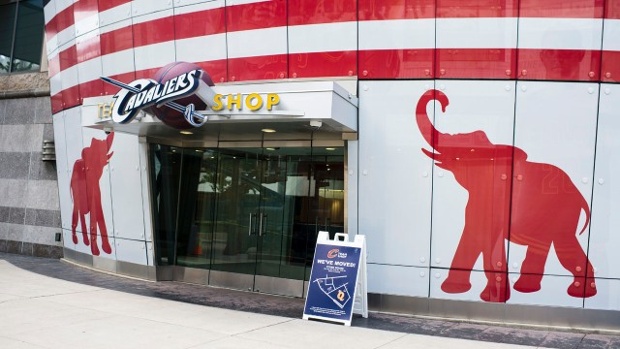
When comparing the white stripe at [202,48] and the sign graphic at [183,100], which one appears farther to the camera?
the white stripe at [202,48]

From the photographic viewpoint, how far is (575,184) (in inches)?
355

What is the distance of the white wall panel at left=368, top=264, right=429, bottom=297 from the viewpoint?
961 cm

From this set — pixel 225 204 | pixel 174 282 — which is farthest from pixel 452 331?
pixel 174 282

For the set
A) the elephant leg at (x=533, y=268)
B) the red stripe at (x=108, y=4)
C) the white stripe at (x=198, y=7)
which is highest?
the red stripe at (x=108, y=4)

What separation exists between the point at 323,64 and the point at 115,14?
5.37 meters

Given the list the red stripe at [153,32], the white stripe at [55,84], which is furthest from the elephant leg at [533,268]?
the white stripe at [55,84]

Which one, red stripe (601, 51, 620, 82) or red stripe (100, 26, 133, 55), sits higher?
red stripe (100, 26, 133, 55)

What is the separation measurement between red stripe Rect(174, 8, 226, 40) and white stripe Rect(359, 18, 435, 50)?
2806 mm

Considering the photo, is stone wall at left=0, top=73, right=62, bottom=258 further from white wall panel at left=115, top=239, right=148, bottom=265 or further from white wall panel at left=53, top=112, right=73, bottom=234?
white wall panel at left=115, top=239, right=148, bottom=265

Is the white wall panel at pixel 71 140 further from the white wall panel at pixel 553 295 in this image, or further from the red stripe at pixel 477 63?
the white wall panel at pixel 553 295

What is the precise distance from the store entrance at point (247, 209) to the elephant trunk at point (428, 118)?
1576mm

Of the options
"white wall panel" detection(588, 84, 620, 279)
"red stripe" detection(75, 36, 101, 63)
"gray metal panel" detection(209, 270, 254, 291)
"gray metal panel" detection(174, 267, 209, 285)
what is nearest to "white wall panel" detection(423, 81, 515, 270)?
"white wall panel" detection(588, 84, 620, 279)

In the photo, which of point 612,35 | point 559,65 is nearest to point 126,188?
point 559,65

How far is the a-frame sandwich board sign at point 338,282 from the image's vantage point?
891 centimetres
